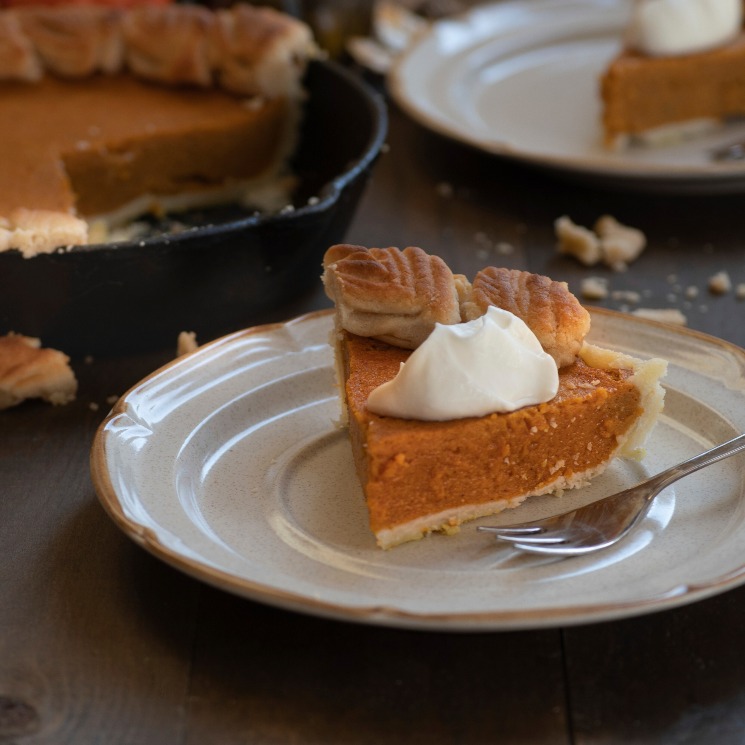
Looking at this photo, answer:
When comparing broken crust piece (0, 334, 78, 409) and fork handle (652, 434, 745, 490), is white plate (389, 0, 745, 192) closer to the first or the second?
fork handle (652, 434, 745, 490)

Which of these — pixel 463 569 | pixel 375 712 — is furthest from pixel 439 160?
pixel 375 712

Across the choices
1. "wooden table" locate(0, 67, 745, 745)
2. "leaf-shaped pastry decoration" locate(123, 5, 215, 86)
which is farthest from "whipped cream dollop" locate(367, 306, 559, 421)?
"leaf-shaped pastry decoration" locate(123, 5, 215, 86)

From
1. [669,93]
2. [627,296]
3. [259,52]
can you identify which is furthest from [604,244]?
[259,52]

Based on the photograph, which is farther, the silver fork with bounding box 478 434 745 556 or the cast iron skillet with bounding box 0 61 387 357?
the cast iron skillet with bounding box 0 61 387 357

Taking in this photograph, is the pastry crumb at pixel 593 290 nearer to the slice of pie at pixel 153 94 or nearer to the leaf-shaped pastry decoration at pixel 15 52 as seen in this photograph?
the slice of pie at pixel 153 94

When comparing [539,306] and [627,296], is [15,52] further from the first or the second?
[539,306]
